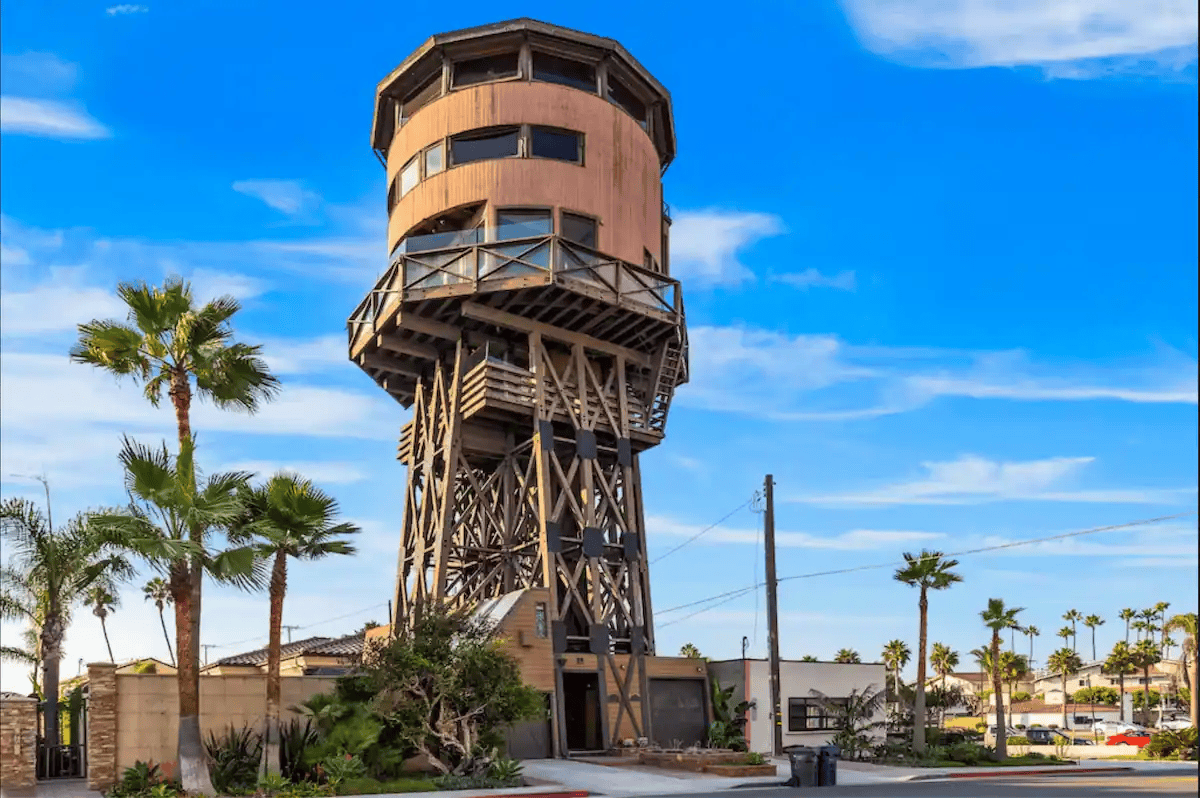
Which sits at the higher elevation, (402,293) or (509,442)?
(402,293)

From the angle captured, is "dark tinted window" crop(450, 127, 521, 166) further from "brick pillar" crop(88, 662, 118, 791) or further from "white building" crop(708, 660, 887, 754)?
"brick pillar" crop(88, 662, 118, 791)

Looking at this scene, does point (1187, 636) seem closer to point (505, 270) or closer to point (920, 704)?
point (920, 704)

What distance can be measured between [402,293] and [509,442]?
25.0 feet

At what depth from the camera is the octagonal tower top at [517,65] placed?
43.2 metres

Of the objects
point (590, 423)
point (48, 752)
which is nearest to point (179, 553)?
point (48, 752)

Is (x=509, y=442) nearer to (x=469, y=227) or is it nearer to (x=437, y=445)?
(x=437, y=445)

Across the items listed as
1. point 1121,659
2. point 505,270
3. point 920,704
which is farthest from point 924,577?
point 1121,659

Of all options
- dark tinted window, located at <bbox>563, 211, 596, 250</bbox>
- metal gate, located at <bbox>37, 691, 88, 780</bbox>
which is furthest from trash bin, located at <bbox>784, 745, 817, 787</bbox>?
dark tinted window, located at <bbox>563, 211, 596, 250</bbox>

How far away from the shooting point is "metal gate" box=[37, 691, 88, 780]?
28.3 m

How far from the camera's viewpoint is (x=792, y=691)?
40.9 meters

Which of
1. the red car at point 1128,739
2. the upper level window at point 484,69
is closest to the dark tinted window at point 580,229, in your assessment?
the upper level window at point 484,69

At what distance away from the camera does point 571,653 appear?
38375 mm

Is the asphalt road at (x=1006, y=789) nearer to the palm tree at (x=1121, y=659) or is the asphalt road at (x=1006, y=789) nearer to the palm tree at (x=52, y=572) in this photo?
the palm tree at (x=52, y=572)

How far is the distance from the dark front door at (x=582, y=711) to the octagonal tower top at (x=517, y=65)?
21.6m
